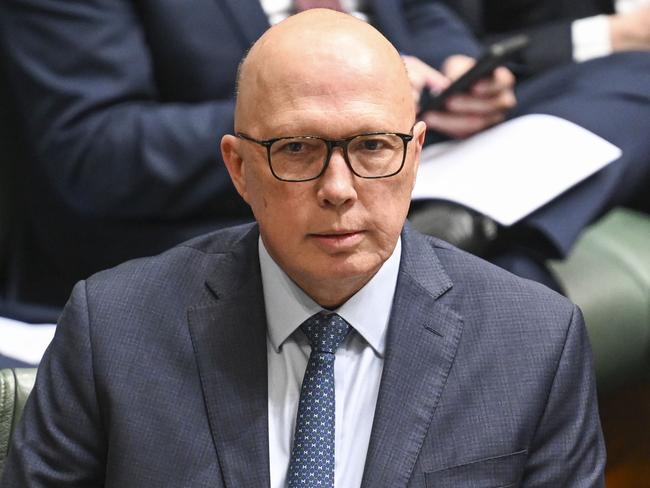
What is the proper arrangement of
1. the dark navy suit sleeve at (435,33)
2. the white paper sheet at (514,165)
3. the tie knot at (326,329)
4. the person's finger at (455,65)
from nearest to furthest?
the tie knot at (326,329) < the white paper sheet at (514,165) < the person's finger at (455,65) < the dark navy suit sleeve at (435,33)

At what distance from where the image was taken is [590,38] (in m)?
2.04

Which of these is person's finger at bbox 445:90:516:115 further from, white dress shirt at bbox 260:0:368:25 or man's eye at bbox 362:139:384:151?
man's eye at bbox 362:139:384:151

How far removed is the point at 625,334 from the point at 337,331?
723 mm

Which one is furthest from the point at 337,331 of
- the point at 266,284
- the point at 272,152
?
the point at 272,152

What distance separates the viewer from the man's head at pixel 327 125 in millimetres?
978

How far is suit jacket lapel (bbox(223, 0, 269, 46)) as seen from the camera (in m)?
1.65

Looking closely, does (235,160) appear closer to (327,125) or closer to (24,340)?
(327,125)

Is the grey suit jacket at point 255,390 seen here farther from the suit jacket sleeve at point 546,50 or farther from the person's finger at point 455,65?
the suit jacket sleeve at point 546,50

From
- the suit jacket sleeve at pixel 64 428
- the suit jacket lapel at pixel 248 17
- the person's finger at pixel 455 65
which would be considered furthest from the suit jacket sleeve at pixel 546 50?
the suit jacket sleeve at pixel 64 428

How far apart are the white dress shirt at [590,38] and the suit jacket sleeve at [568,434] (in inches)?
40.9

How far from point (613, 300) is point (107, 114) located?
74 centimetres

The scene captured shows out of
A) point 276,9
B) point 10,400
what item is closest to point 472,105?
point 276,9

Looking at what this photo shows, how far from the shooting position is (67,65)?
5.17 feet

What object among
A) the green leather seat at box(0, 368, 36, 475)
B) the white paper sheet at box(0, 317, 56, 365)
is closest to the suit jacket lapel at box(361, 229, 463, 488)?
Result: the green leather seat at box(0, 368, 36, 475)
